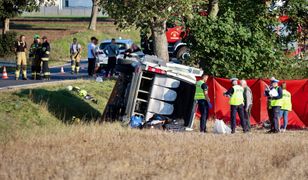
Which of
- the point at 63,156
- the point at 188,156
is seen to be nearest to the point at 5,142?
the point at 63,156

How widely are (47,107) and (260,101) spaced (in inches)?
260

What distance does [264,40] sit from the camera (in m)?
28.7

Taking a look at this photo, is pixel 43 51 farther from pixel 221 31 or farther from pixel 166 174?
pixel 166 174

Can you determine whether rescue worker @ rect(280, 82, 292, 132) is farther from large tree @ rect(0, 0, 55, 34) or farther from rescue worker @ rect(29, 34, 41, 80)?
large tree @ rect(0, 0, 55, 34)

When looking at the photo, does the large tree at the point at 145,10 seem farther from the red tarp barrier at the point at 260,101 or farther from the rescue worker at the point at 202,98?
the rescue worker at the point at 202,98

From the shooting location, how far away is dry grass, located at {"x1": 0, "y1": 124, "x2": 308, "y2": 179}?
13109mm

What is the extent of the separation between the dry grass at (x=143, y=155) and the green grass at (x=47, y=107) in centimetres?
387

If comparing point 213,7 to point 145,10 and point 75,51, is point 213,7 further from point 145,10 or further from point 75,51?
point 75,51

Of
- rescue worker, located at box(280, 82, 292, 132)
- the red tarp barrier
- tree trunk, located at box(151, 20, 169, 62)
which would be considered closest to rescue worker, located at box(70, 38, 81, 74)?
tree trunk, located at box(151, 20, 169, 62)

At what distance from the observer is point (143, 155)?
48.9 ft

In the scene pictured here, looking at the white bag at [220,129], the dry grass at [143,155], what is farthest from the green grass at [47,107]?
the white bag at [220,129]

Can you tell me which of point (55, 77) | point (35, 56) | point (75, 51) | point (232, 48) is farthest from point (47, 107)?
point (55, 77)

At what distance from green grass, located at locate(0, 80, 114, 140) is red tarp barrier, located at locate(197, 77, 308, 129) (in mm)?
3776

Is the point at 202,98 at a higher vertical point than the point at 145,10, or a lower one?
lower
